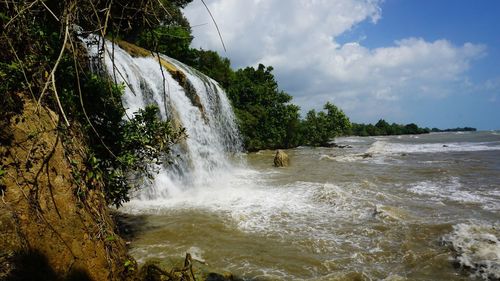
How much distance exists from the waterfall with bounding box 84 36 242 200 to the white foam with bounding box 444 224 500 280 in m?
7.06

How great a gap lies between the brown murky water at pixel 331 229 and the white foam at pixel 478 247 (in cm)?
1

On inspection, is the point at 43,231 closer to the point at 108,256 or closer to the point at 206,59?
the point at 108,256

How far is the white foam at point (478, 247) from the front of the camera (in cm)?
571

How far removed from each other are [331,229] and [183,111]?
859 centimetres

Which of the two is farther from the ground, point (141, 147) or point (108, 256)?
point (141, 147)

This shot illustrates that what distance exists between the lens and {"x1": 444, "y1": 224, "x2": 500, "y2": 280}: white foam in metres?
5.71

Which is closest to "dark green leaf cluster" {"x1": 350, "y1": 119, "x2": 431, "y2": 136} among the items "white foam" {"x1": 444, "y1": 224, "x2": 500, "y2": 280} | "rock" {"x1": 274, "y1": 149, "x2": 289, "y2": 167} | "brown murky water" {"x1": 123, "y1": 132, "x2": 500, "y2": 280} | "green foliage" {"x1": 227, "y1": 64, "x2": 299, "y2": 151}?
"green foliage" {"x1": 227, "y1": 64, "x2": 299, "y2": 151}

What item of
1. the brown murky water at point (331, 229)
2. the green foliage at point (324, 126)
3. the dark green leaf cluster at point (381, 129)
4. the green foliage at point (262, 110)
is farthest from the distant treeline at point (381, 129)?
the brown murky water at point (331, 229)

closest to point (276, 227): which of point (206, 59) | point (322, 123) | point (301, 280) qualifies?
point (301, 280)

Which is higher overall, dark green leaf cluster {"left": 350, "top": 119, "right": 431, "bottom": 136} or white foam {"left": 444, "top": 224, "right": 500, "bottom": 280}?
dark green leaf cluster {"left": 350, "top": 119, "right": 431, "bottom": 136}

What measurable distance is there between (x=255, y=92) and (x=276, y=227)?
28.2 m

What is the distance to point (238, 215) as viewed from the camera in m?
9.02

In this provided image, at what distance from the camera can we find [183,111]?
579 inches

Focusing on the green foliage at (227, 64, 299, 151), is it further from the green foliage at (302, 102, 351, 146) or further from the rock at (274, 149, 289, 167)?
the rock at (274, 149, 289, 167)
